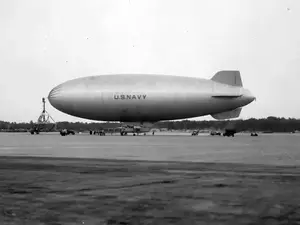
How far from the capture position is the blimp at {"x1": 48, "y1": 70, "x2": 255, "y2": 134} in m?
75.5

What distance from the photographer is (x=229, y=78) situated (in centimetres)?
8069

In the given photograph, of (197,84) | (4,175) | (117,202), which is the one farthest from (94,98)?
(117,202)

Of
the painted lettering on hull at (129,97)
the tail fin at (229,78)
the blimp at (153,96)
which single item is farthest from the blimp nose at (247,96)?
the painted lettering on hull at (129,97)

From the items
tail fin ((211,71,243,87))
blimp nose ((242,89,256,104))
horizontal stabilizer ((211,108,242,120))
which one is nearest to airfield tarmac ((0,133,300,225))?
blimp nose ((242,89,256,104))

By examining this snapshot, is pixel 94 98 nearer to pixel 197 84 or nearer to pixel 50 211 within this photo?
pixel 197 84

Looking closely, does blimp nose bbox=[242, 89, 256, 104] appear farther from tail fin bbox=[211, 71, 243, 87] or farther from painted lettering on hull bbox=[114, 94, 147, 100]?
painted lettering on hull bbox=[114, 94, 147, 100]

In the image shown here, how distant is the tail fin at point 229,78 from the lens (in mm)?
80438

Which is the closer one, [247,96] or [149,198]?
[149,198]

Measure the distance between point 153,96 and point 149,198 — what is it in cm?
6700

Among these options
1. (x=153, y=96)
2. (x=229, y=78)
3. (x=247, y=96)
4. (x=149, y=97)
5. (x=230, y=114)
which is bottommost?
(x=230, y=114)

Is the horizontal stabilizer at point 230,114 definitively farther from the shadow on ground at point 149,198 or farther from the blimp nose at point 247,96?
the shadow on ground at point 149,198

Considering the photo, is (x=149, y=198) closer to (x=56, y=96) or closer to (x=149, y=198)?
(x=149, y=198)

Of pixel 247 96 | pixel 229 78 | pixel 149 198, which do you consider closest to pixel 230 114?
pixel 247 96

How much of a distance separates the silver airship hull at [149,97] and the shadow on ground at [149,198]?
204ft
